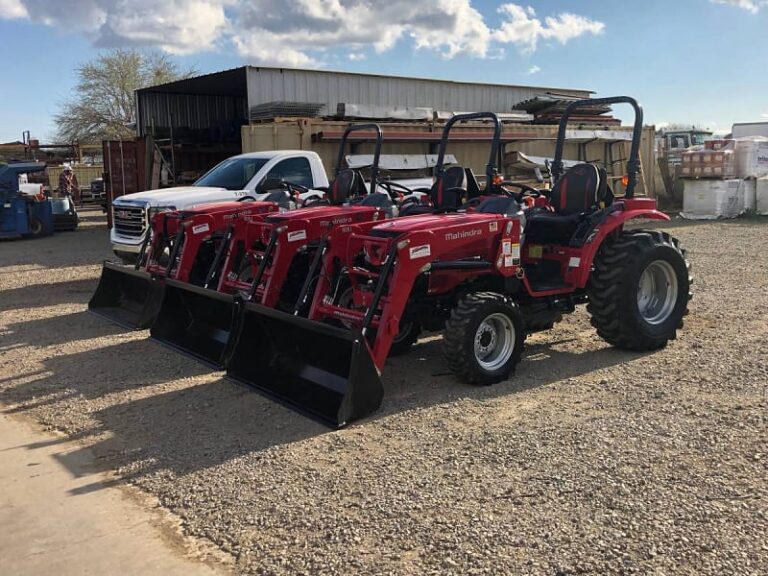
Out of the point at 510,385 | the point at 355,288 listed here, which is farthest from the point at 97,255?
the point at 510,385

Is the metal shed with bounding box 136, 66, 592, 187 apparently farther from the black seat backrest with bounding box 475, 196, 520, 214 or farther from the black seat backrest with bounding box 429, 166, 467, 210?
the black seat backrest with bounding box 475, 196, 520, 214

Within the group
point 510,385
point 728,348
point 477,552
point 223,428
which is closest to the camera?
point 477,552

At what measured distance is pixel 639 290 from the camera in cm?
692

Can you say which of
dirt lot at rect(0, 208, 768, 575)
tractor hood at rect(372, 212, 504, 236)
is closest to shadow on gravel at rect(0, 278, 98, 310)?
dirt lot at rect(0, 208, 768, 575)

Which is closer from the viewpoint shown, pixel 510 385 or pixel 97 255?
pixel 510 385

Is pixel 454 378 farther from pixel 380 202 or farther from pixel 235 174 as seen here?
pixel 235 174

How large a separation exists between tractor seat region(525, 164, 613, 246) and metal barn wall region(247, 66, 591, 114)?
1070 centimetres

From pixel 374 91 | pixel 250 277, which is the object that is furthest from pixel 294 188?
pixel 374 91

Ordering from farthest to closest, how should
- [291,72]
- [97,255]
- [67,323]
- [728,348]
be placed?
1. [291,72]
2. [97,255]
3. [67,323]
4. [728,348]

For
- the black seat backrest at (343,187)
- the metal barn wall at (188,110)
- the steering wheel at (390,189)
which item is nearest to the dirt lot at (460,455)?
the steering wheel at (390,189)

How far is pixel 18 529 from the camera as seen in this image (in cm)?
371

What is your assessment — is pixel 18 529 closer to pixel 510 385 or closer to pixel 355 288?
pixel 355 288

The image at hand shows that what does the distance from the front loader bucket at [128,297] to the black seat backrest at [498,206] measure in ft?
11.7

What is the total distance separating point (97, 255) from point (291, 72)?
5.94 m
